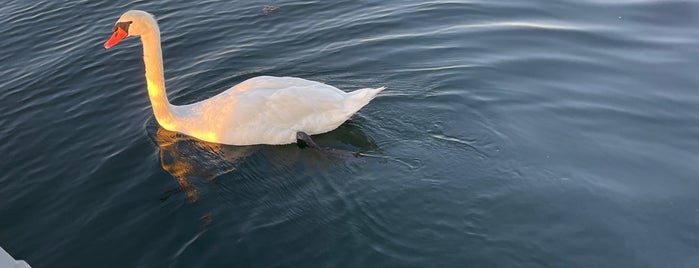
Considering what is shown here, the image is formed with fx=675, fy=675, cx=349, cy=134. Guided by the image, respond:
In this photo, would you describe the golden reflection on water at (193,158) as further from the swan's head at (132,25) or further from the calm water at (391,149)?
the swan's head at (132,25)

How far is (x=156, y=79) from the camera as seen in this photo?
26.2ft

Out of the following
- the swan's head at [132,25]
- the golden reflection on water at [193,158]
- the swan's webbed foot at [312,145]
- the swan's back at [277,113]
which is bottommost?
the golden reflection on water at [193,158]

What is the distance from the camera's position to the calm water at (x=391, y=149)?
6.04 meters

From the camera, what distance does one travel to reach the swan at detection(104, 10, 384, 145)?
7.56 metres

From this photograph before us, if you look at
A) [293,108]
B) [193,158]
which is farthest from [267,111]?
[193,158]

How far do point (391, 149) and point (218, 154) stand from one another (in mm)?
1965

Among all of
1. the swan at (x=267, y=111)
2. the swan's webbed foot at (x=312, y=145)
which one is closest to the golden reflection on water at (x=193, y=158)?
the swan at (x=267, y=111)

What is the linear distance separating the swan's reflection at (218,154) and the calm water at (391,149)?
0.09 ft

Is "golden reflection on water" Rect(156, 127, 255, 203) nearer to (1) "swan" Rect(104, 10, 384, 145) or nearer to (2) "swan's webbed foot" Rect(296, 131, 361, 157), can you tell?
(1) "swan" Rect(104, 10, 384, 145)

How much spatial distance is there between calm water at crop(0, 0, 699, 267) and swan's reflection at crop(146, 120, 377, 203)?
3 centimetres

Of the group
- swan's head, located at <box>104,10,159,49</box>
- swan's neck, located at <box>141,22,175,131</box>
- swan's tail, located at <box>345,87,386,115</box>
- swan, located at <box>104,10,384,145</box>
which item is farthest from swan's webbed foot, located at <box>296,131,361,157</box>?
swan's head, located at <box>104,10,159,49</box>

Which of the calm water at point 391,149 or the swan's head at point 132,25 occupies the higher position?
the swan's head at point 132,25

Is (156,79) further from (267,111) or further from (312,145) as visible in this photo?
(312,145)

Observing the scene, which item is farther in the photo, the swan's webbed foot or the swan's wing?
the swan's wing
